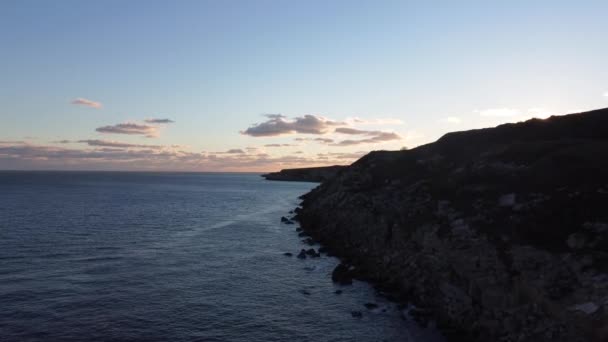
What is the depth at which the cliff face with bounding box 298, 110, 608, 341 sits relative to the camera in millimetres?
26281

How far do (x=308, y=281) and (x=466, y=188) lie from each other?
20.2m

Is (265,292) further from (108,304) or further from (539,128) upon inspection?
(539,128)

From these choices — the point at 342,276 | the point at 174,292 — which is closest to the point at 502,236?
the point at 342,276

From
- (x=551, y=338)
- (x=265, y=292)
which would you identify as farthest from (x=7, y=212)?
(x=551, y=338)

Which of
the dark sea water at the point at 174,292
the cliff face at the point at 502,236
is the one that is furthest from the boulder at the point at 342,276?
the cliff face at the point at 502,236

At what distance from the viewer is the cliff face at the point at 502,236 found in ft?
86.2

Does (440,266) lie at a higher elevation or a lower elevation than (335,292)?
higher

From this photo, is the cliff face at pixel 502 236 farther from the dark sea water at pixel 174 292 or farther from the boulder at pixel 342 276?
the dark sea water at pixel 174 292

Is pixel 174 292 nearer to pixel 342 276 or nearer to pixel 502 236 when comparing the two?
pixel 342 276

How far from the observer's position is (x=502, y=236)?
1344 inches

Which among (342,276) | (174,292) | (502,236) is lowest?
(174,292)

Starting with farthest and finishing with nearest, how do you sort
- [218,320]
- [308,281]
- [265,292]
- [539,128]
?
[539,128] → [308,281] → [265,292] → [218,320]

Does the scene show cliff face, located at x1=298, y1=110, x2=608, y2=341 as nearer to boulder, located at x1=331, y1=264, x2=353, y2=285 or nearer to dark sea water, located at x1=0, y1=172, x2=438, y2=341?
boulder, located at x1=331, y1=264, x2=353, y2=285

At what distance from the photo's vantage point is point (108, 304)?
34.8 m
